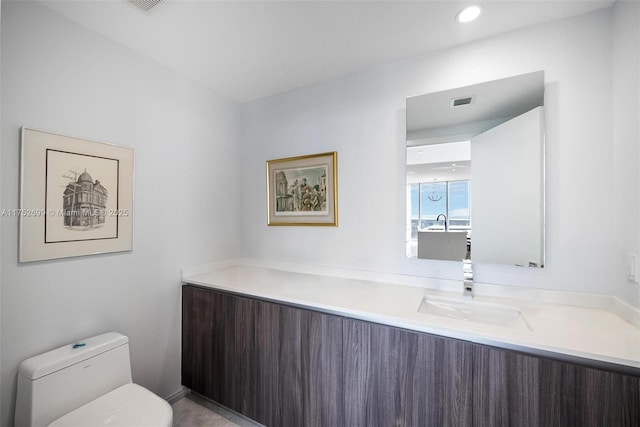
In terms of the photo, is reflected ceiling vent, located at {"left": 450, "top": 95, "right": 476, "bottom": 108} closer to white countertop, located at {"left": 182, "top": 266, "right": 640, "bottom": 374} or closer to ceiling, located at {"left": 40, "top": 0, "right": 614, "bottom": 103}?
ceiling, located at {"left": 40, "top": 0, "right": 614, "bottom": 103}

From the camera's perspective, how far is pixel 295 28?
1.54 m

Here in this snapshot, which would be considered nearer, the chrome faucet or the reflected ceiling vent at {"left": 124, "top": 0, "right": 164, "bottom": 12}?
the reflected ceiling vent at {"left": 124, "top": 0, "right": 164, "bottom": 12}

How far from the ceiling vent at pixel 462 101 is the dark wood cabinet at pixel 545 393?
140cm

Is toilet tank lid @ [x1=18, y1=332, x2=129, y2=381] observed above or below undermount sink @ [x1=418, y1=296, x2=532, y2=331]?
below

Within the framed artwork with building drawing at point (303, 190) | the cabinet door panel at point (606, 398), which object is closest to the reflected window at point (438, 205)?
the framed artwork with building drawing at point (303, 190)

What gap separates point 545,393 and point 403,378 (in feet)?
1.77

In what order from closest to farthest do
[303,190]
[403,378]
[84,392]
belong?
[403,378]
[84,392]
[303,190]

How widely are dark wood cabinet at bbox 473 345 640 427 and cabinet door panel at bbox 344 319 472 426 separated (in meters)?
0.06

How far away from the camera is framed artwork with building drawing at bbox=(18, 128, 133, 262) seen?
1.31m

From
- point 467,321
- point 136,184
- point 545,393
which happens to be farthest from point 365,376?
point 136,184

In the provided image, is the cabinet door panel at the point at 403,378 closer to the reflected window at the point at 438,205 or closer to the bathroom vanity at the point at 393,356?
the bathroom vanity at the point at 393,356

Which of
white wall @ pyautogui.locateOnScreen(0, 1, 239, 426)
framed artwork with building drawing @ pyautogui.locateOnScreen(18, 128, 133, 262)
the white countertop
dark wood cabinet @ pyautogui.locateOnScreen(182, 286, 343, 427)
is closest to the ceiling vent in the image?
the white countertop

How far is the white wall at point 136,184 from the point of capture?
127 centimetres

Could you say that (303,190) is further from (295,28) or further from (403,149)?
(295,28)
